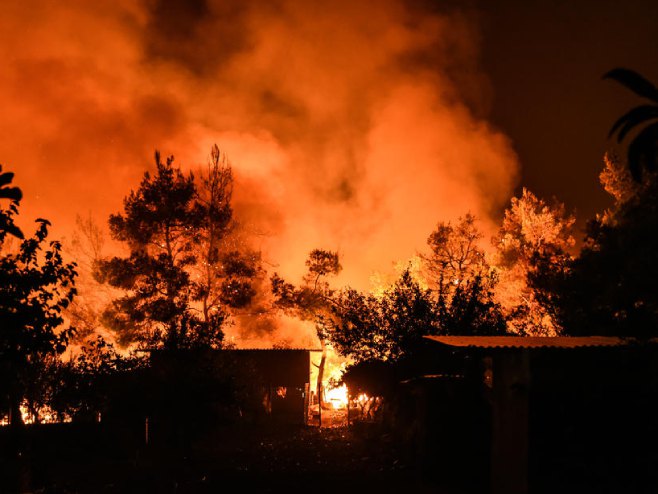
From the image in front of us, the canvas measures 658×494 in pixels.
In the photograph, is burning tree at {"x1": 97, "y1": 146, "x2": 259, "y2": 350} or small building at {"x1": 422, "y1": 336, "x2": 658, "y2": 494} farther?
burning tree at {"x1": 97, "y1": 146, "x2": 259, "y2": 350}

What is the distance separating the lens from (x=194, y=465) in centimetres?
1816

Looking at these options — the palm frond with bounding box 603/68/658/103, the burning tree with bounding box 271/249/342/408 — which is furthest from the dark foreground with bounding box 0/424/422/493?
the burning tree with bounding box 271/249/342/408

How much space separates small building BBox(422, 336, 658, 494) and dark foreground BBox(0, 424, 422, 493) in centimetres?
309

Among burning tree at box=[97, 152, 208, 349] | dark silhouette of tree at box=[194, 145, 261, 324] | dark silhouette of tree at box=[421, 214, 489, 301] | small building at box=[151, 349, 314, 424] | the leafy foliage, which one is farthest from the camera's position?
dark silhouette of tree at box=[421, 214, 489, 301]

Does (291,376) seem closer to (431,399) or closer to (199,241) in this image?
(199,241)

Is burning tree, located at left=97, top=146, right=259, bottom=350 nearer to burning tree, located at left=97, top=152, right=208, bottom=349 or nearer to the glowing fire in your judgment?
burning tree, located at left=97, top=152, right=208, bottom=349

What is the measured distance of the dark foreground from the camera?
14320 millimetres

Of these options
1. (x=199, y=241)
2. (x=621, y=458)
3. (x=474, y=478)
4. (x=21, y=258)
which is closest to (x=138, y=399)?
(x=21, y=258)

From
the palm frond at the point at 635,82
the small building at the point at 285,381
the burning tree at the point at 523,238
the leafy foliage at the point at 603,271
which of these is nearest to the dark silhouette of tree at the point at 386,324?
the leafy foliage at the point at 603,271

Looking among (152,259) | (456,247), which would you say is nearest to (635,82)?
(152,259)

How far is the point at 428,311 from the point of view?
77.7 ft

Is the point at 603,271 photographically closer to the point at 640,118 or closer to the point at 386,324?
the point at 386,324

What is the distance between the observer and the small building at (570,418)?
38.8ft

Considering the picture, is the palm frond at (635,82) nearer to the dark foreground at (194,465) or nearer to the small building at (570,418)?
the small building at (570,418)
